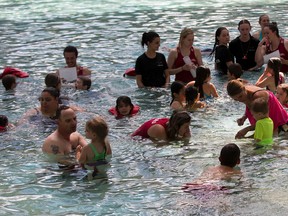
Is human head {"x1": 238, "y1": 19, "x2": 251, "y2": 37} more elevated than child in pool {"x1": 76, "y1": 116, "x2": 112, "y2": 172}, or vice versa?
human head {"x1": 238, "y1": 19, "x2": 251, "y2": 37}

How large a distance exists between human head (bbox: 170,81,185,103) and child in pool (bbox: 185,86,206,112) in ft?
0.28

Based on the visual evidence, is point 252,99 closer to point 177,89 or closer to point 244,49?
point 177,89

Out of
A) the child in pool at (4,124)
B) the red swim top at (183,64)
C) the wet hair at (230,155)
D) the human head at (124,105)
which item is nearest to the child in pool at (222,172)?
the wet hair at (230,155)

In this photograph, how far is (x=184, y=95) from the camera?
12.4 metres

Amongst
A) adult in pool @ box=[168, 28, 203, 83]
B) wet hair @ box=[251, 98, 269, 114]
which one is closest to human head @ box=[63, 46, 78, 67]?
adult in pool @ box=[168, 28, 203, 83]

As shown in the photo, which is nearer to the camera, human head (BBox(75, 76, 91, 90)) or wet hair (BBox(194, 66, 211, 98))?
wet hair (BBox(194, 66, 211, 98))

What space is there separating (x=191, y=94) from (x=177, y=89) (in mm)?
249

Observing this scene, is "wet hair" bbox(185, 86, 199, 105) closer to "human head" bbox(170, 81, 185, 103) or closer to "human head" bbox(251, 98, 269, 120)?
"human head" bbox(170, 81, 185, 103)

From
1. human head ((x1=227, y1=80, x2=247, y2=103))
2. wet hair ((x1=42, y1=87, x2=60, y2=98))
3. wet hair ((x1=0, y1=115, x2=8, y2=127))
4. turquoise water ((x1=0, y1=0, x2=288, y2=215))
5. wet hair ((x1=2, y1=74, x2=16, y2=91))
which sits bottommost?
turquoise water ((x1=0, y1=0, x2=288, y2=215))

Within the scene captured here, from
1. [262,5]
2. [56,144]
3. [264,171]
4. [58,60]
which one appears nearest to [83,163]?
[56,144]

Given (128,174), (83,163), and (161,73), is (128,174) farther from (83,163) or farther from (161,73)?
(161,73)

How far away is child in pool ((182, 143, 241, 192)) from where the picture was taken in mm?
8781

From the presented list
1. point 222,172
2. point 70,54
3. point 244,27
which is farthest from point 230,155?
point 244,27

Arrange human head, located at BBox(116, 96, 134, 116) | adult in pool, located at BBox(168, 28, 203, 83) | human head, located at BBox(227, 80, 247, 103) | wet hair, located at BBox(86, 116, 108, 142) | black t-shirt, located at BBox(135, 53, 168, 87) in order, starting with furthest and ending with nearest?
adult in pool, located at BBox(168, 28, 203, 83) < black t-shirt, located at BBox(135, 53, 168, 87) < human head, located at BBox(116, 96, 134, 116) < human head, located at BBox(227, 80, 247, 103) < wet hair, located at BBox(86, 116, 108, 142)
